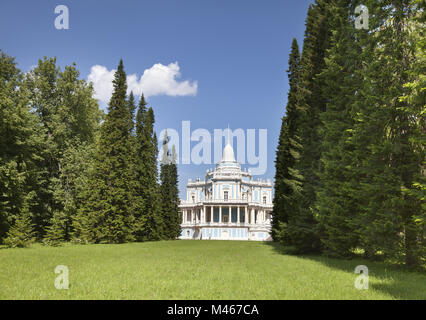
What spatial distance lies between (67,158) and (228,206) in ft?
156

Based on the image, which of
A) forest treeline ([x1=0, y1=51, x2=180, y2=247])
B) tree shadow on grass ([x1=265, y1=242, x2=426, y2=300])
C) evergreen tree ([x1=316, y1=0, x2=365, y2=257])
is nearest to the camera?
tree shadow on grass ([x1=265, y1=242, x2=426, y2=300])

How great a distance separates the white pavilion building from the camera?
6912 centimetres

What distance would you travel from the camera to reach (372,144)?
12.5 meters

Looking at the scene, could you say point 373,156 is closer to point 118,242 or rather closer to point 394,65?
point 394,65

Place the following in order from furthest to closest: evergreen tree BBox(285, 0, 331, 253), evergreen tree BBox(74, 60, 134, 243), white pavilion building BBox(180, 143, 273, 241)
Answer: white pavilion building BBox(180, 143, 273, 241)
evergreen tree BBox(74, 60, 134, 243)
evergreen tree BBox(285, 0, 331, 253)

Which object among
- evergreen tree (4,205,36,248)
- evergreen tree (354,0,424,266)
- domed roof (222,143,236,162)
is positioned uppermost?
domed roof (222,143,236,162)

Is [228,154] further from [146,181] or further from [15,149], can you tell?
[15,149]

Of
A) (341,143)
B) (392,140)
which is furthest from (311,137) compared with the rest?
(392,140)

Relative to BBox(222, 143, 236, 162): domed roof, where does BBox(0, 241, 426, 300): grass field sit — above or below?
below

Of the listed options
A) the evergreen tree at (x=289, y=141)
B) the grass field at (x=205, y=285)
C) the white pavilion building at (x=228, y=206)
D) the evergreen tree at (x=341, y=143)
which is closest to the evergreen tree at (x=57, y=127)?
the evergreen tree at (x=289, y=141)

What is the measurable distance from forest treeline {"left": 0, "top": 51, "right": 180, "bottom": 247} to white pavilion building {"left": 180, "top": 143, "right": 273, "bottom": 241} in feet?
105

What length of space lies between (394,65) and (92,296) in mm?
12925

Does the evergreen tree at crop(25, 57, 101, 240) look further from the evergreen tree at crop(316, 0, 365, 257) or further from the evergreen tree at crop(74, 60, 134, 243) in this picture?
the evergreen tree at crop(316, 0, 365, 257)

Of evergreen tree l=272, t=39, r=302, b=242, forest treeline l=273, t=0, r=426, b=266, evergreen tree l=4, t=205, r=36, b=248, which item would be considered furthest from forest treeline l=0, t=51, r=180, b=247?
forest treeline l=273, t=0, r=426, b=266
